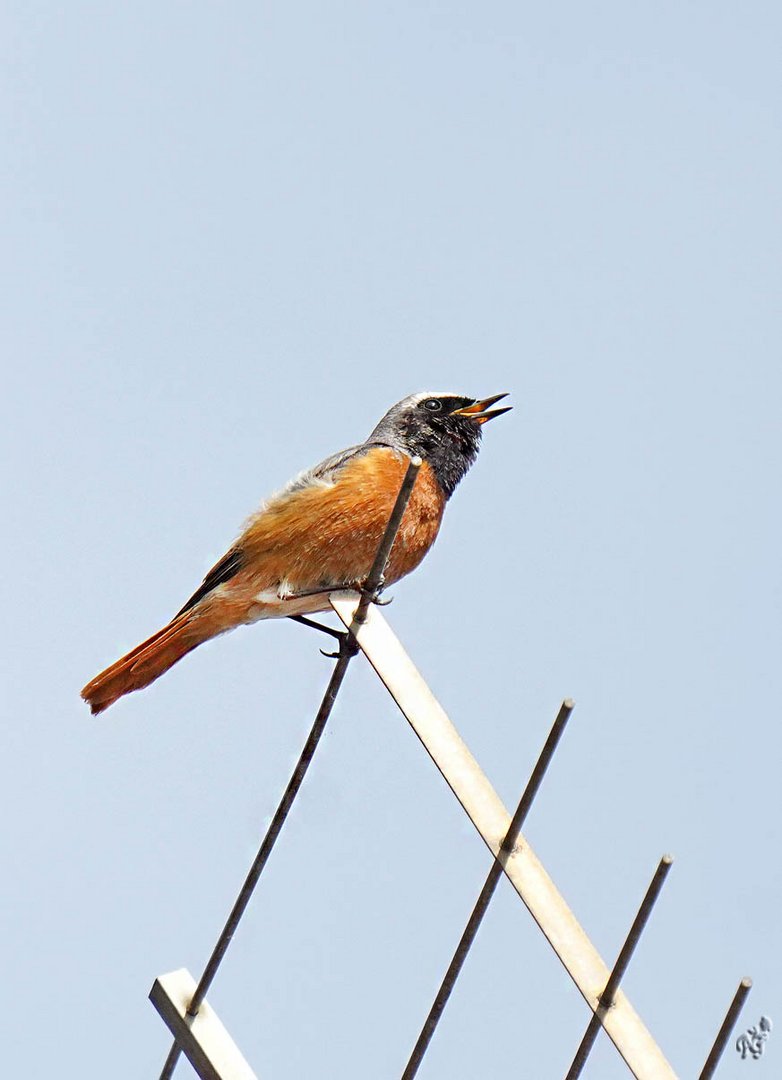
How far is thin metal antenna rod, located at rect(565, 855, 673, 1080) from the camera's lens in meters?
3.56

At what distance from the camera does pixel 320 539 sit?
5.55 m

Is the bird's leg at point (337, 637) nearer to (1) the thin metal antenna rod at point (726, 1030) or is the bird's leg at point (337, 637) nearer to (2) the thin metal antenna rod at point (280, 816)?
(2) the thin metal antenna rod at point (280, 816)

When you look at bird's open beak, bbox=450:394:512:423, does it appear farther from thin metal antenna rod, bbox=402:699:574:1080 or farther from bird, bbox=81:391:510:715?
thin metal antenna rod, bbox=402:699:574:1080

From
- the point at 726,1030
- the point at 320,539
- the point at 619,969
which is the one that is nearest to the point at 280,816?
the point at 619,969

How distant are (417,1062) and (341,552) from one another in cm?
218

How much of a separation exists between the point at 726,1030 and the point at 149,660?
2.86 meters

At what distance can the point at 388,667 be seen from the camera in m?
4.17

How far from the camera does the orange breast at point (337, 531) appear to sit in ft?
18.1

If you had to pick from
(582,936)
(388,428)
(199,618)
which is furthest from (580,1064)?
(388,428)

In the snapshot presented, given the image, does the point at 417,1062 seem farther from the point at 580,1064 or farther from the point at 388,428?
the point at 388,428

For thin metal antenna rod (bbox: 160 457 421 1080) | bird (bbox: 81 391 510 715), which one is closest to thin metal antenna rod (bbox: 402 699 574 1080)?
thin metal antenna rod (bbox: 160 457 421 1080)

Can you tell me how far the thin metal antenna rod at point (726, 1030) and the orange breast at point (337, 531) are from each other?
89.5 inches

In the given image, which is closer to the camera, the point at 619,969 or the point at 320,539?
the point at 619,969

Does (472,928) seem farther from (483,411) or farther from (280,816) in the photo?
(483,411)
